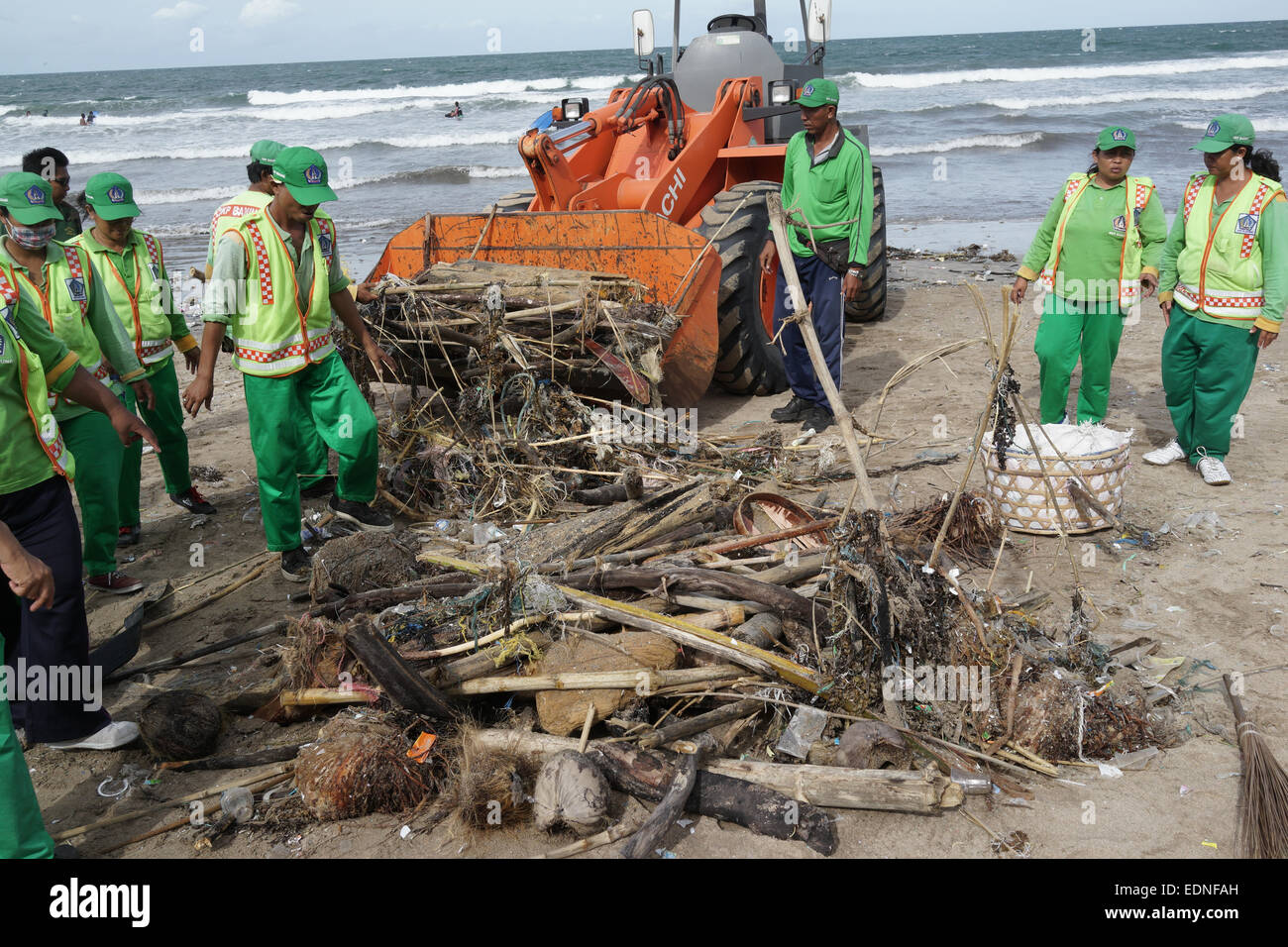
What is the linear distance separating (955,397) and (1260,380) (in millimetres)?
2207

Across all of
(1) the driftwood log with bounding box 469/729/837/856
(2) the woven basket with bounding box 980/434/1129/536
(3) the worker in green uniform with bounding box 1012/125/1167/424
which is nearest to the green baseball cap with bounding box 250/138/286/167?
(1) the driftwood log with bounding box 469/729/837/856

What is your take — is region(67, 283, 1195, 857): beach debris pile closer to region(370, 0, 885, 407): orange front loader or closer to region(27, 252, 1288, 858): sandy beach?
region(27, 252, 1288, 858): sandy beach

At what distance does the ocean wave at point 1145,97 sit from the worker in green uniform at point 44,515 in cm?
3110

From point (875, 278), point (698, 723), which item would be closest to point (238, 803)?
point (698, 723)

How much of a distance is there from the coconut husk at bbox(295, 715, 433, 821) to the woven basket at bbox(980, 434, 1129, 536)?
9.91ft

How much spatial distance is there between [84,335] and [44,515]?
150cm

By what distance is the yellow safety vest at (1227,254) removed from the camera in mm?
5016

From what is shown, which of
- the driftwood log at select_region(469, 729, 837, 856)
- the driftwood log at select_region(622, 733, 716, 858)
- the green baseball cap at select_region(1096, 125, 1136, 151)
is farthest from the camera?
the green baseball cap at select_region(1096, 125, 1136, 151)

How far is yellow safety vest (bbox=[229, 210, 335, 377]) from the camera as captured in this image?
4379 mm

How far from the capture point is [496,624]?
3.56 meters

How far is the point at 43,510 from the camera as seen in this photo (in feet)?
10.1

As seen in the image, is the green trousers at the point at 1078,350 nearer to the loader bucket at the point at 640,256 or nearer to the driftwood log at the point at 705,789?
the loader bucket at the point at 640,256

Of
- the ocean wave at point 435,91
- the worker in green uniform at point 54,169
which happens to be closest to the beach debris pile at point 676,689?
the worker in green uniform at point 54,169
